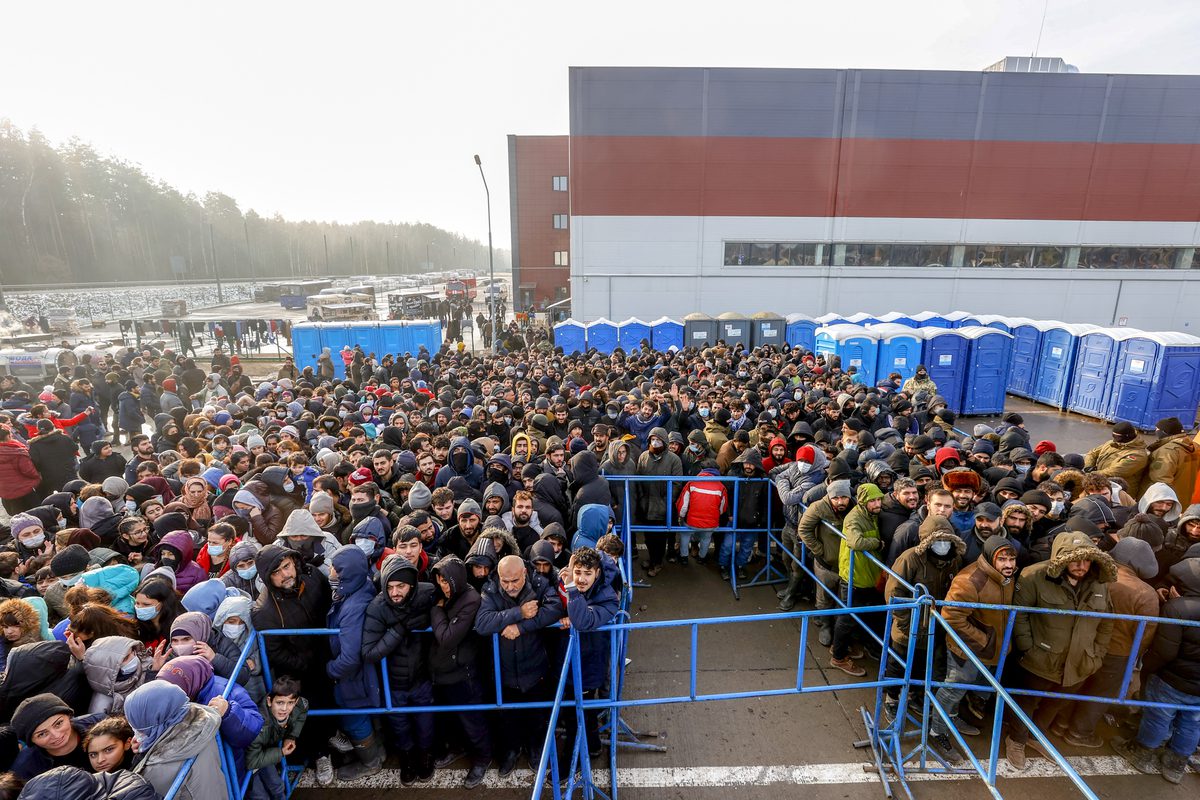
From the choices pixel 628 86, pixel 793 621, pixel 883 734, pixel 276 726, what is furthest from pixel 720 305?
pixel 276 726

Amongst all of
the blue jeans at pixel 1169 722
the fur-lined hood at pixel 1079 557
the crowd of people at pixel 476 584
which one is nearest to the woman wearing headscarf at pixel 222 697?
the crowd of people at pixel 476 584

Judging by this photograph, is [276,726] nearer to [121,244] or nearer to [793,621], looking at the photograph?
[793,621]

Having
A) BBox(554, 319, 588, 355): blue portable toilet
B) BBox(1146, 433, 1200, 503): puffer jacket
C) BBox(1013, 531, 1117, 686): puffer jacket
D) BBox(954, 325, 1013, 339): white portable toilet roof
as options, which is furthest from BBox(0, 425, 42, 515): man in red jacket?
BBox(954, 325, 1013, 339): white portable toilet roof

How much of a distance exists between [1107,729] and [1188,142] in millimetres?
31359

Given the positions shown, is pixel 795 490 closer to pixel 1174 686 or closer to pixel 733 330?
pixel 1174 686

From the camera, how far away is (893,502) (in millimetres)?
4977

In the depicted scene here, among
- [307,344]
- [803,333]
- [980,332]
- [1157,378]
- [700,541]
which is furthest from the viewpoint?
[803,333]

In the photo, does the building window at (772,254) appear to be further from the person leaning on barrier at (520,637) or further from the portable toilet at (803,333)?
the person leaning on barrier at (520,637)

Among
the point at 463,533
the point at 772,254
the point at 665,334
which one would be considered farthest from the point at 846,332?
the point at 463,533

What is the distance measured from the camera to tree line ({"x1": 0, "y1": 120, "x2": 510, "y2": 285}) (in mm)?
56844

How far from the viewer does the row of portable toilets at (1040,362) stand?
13.4m

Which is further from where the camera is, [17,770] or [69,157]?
[69,157]

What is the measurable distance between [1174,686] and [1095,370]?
1442 centimetres

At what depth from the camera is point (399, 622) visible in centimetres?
377
